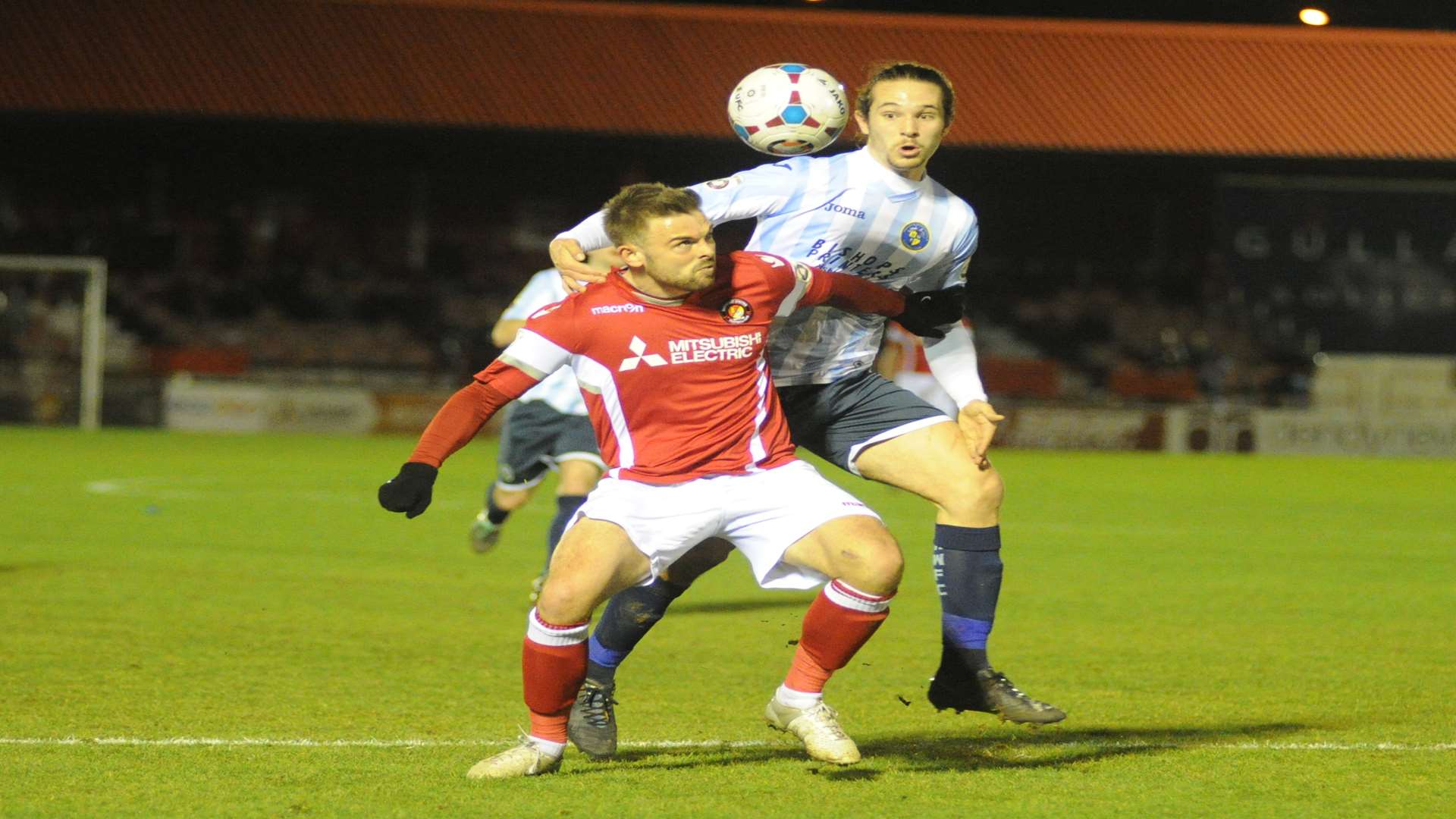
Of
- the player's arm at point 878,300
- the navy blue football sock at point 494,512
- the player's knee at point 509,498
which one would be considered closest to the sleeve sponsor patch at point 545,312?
the player's arm at point 878,300

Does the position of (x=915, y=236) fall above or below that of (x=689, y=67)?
below

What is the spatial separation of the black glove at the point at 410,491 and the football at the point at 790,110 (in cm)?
169

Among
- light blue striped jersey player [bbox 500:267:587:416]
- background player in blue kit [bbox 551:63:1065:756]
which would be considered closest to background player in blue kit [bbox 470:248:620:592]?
light blue striped jersey player [bbox 500:267:587:416]

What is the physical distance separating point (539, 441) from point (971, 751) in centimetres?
370

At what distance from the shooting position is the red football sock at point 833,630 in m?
4.53

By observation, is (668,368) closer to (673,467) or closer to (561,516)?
(673,467)

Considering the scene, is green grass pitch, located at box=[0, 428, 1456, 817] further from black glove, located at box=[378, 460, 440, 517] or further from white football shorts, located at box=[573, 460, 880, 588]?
black glove, located at box=[378, 460, 440, 517]

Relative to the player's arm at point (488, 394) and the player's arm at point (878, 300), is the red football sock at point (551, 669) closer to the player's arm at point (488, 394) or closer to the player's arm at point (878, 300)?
the player's arm at point (488, 394)

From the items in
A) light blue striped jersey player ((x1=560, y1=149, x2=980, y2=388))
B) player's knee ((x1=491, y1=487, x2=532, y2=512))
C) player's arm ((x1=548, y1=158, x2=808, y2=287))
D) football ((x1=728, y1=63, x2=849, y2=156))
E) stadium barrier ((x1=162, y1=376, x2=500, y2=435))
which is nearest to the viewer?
player's arm ((x1=548, y1=158, x2=808, y2=287))

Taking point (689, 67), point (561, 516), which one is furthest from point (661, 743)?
point (689, 67)

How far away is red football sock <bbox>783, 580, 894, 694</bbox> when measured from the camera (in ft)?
14.9

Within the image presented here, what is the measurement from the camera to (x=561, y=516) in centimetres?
753

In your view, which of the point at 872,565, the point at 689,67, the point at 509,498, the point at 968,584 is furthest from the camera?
the point at 689,67

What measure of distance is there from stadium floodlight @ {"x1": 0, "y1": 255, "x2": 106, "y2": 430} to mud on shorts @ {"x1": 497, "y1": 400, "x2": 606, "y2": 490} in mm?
16119
